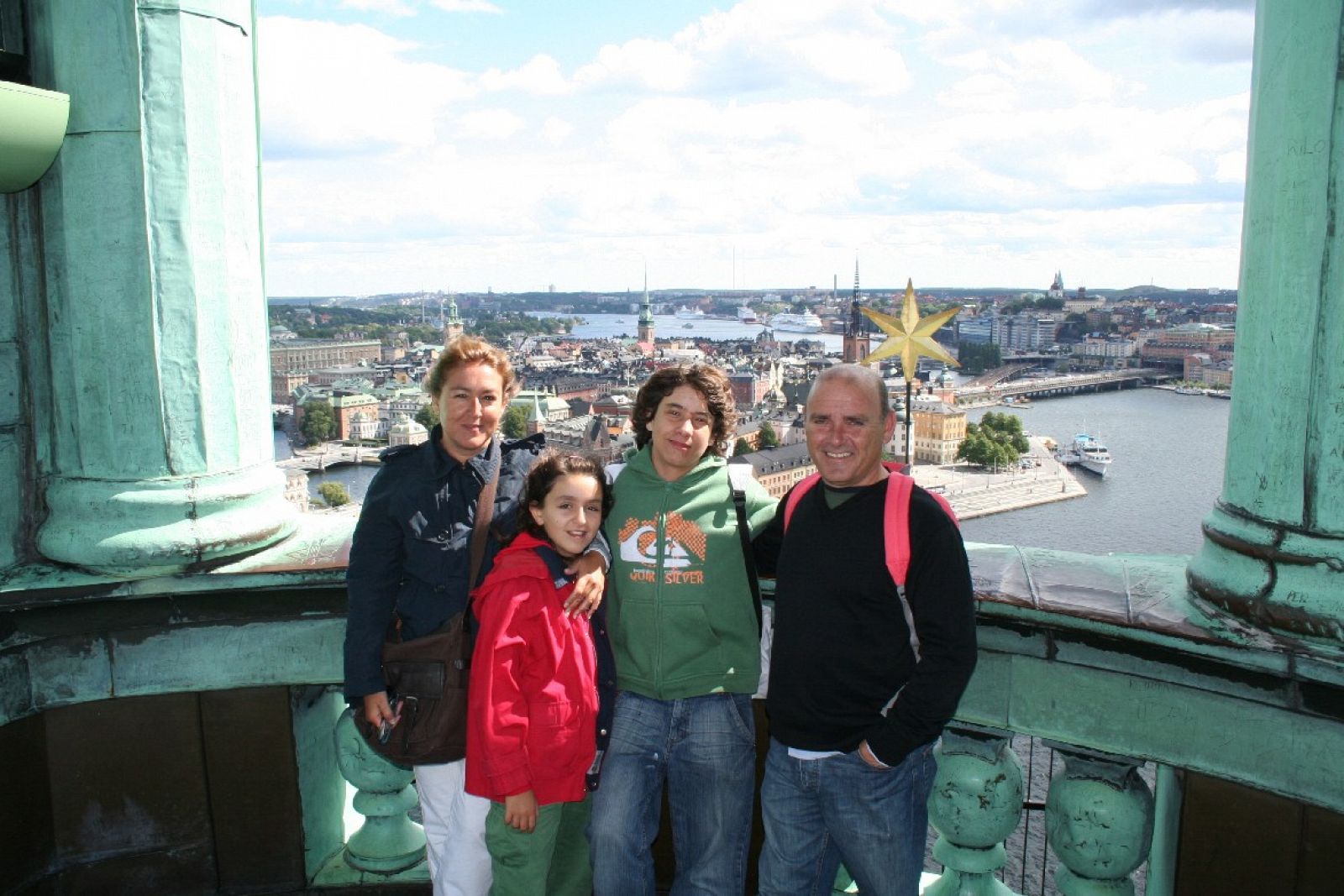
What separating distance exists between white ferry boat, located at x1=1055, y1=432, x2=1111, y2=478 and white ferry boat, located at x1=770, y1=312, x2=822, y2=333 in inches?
2156

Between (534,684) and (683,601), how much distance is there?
0.18 m

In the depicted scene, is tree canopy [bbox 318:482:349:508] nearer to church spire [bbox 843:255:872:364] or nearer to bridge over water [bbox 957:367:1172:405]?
church spire [bbox 843:255:872:364]

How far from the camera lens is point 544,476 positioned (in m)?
1.25

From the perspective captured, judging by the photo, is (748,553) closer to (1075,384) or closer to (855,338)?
(855,338)

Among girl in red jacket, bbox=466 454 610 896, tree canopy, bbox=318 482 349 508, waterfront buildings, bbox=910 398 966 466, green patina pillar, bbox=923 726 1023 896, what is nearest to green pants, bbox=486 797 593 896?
girl in red jacket, bbox=466 454 610 896

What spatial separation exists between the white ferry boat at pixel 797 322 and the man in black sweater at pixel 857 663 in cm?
9806

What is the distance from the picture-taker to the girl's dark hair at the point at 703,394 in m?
1.33

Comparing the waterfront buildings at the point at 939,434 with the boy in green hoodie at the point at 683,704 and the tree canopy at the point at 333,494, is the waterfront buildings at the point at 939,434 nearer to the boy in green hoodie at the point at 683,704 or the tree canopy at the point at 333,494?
the tree canopy at the point at 333,494

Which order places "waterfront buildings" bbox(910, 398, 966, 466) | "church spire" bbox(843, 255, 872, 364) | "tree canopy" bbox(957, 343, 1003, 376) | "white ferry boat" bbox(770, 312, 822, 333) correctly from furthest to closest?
"white ferry boat" bbox(770, 312, 822, 333)
"tree canopy" bbox(957, 343, 1003, 376)
"waterfront buildings" bbox(910, 398, 966, 466)
"church spire" bbox(843, 255, 872, 364)

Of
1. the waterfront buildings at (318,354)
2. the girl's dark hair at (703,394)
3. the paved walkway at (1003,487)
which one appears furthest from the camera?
the waterfront buildings at (318,354)

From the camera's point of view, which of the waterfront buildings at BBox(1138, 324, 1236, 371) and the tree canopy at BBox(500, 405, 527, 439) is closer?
the tree canopy at BBox(500, 405, 527, 439)

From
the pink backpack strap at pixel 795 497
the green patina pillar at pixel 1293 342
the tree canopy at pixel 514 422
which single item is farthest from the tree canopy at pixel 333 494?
the green patina pillar at pixel 1293 342

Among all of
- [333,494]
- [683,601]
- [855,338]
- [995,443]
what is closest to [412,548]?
[683,601]

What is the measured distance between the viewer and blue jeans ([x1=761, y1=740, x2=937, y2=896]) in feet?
3.73
